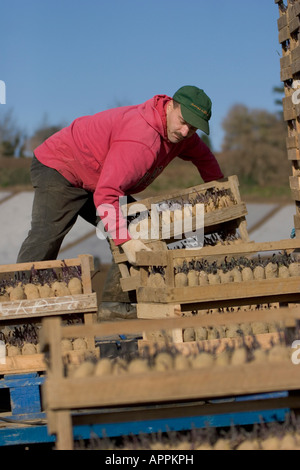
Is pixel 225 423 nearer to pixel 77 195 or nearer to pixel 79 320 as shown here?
pixel 79 320

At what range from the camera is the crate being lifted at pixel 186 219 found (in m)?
6.02

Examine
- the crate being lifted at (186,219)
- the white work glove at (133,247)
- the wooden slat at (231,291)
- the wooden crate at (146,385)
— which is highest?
the crate being lifted at (186,219)

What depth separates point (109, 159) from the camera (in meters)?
5.13

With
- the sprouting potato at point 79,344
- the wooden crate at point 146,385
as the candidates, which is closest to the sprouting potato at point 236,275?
the sprouting potato at point 79,344

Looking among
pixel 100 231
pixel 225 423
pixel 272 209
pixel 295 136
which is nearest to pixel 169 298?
pixel 225 423

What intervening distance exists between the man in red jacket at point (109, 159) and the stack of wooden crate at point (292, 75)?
892mm

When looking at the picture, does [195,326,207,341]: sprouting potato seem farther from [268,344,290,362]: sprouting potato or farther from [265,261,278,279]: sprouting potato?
[268,344,290,362]: sprouting potato

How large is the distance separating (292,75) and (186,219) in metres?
1.68

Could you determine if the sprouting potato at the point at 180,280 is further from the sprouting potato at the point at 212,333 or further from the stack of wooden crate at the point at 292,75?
the stack of wooden crate at the point at 292,75

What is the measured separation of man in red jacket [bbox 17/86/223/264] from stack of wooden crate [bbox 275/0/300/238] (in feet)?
2.93

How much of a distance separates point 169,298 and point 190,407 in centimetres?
121

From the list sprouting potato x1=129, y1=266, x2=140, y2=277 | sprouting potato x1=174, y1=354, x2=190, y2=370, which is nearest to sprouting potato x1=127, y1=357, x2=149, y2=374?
sprouting potato x1=174, y1=354, x2=190, y2=370

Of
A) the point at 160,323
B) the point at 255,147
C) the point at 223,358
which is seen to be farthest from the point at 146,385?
the point at 255,147

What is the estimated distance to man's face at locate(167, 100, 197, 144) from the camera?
5.24 m
